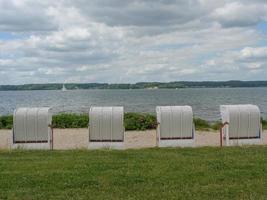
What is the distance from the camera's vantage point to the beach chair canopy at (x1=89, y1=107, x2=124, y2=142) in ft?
42.3

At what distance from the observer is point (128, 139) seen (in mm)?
17312

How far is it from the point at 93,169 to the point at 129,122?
12.6m

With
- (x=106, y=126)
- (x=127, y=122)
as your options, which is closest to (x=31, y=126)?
(x=106, y=126)

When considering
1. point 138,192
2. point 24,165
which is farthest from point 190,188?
point 24,165

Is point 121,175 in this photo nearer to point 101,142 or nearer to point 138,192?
point 138,192

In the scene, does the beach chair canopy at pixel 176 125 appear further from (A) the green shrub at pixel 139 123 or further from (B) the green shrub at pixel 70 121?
(B) the green shrub at pixel 70 121

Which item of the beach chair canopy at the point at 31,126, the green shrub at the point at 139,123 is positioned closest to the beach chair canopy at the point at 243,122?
the beach chair canopy at the point at 31,126

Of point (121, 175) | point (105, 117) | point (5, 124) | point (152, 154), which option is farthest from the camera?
point (5, 124)

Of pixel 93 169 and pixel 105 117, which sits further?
pixel 105 117

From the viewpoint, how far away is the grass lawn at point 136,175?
7034 millimetres

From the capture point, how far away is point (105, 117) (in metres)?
12.9

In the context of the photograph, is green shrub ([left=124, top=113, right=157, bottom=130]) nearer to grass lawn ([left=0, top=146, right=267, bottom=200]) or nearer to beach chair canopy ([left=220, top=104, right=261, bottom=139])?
beach chair canopy ([left=220, top=104, right=261, bottom=139])

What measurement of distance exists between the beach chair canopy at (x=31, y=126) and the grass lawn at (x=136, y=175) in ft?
5.36

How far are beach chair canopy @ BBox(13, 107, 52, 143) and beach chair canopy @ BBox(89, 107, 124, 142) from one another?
1099 millimetres
